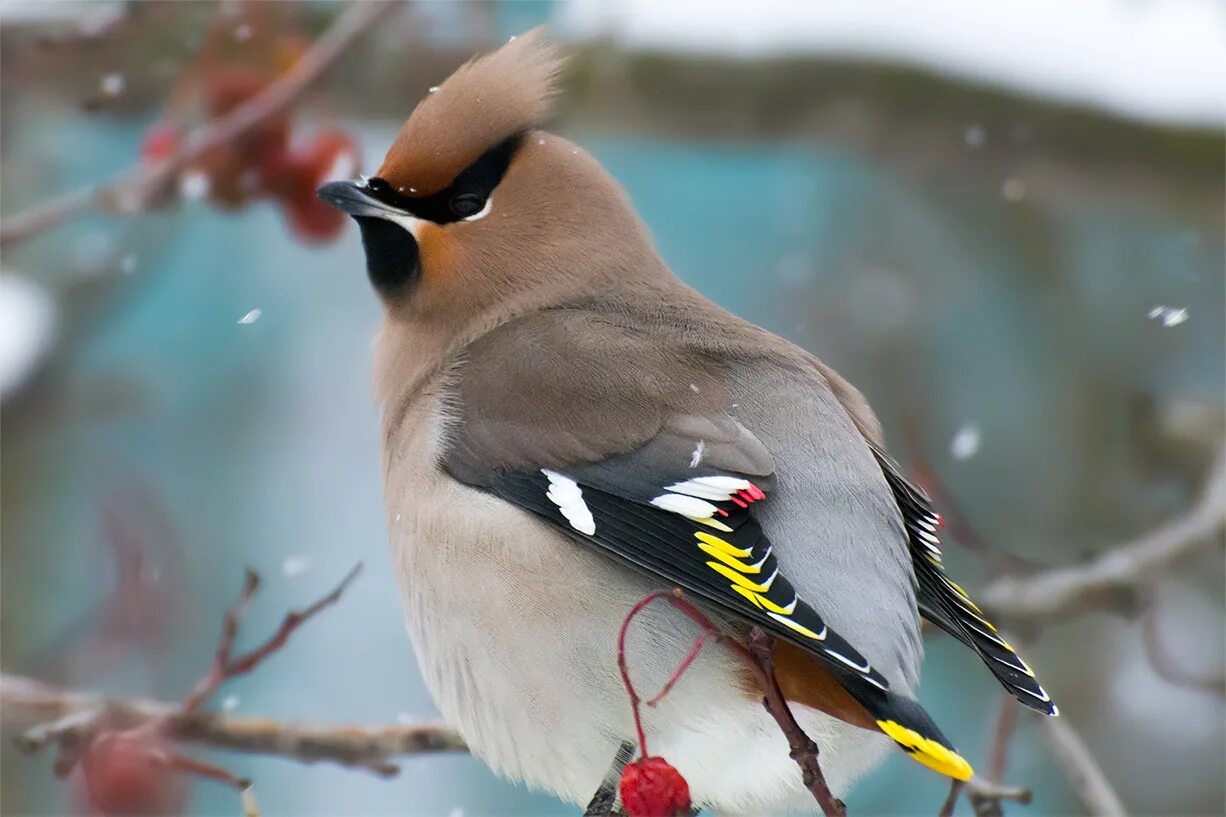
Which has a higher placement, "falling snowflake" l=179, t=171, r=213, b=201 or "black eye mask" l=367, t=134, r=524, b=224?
"black eye mask" l=367, t=134, r=524, b=224

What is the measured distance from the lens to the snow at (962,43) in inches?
200

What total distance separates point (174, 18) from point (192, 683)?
3015 millimetres

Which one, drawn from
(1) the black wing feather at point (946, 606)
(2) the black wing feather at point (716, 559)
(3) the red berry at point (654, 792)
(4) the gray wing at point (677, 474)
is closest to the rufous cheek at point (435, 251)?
(4) the gray wing at point (677, 474)

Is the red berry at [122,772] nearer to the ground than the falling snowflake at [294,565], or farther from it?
farther from it

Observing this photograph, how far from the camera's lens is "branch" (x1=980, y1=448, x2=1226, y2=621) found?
Answer: 3941 millimetres

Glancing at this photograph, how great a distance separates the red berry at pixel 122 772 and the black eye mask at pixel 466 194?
3.74 ft

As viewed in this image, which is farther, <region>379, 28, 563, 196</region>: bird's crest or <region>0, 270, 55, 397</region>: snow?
<region>0, 270, 55, 397</region>: snow

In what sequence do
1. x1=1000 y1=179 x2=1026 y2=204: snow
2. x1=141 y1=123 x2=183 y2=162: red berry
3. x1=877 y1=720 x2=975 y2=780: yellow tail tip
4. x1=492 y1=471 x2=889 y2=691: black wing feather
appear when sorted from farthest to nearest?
x1=1000 y1=179 x2=1026 y2=204: snow
x1=141 y1=123 x2=183 y2=162: red berry
x1=492 y1=471 x2=889 y2=691: black wing feather
x1=877 y1=720 x2=975 y2=780: yellow tail tip

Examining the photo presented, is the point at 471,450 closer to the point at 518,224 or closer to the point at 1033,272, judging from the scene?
the point at 518,224

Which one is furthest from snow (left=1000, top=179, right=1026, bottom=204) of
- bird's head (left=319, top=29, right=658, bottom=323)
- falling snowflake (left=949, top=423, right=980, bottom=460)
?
bird's head (left=319, top=29, right=658, bottom=323)

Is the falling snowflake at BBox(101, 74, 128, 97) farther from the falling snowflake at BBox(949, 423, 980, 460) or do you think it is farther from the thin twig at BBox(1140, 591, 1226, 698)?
the falling snowflake at BBox(949, 423, 980, 460)

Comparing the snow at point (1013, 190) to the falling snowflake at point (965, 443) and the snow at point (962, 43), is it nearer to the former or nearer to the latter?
the snow at point (962, 43)

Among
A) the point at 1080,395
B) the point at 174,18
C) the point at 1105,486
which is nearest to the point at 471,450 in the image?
the point at 174,18

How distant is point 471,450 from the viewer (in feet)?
10.3
